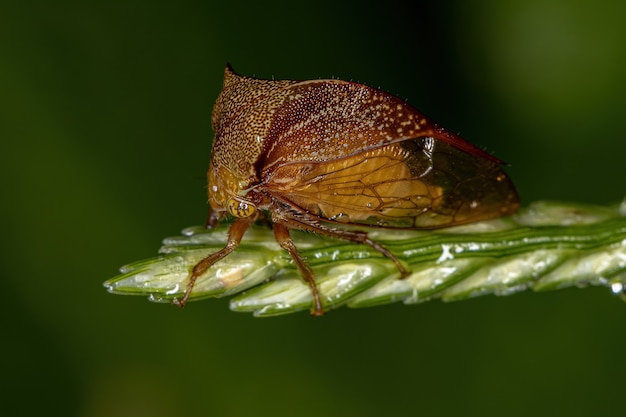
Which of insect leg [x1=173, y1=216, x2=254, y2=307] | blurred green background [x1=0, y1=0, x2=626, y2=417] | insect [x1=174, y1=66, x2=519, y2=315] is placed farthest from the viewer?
blurred green background [x1=0, y1=0, x2=626, y2=417]

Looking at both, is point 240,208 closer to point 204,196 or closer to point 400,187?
point 400,187

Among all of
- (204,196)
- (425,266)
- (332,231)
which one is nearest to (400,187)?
(332,231)

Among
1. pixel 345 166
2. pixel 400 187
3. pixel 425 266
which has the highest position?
pixel 345 166

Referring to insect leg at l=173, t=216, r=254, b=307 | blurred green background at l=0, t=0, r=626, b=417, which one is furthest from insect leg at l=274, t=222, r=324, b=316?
blurred green background at l=0, t=0, r=626, b=417

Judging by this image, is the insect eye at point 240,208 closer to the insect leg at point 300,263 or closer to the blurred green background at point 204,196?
the insect leg at point 300,263

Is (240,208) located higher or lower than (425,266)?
higher

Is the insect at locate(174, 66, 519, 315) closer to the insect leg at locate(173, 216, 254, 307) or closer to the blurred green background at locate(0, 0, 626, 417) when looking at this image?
the insect leg at locate(173, 216, 254, 307)

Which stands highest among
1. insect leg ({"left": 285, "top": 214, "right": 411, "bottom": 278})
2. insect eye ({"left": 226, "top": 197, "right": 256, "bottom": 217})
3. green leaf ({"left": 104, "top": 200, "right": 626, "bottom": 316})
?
insect eye ({"left": 226, "top": 197, "right": 256, "bottom": 217})

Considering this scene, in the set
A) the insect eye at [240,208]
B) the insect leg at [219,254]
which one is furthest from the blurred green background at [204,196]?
the insect leg at [219,254]
